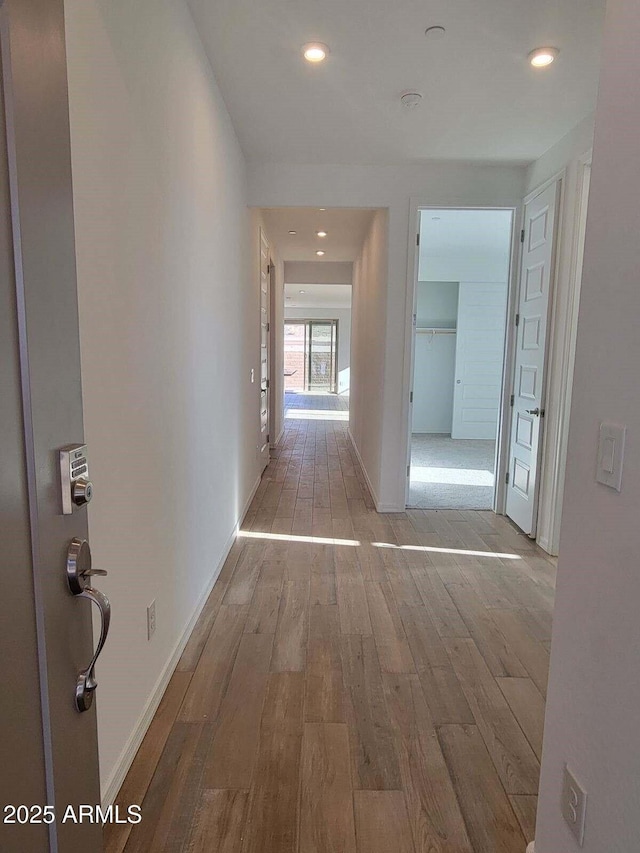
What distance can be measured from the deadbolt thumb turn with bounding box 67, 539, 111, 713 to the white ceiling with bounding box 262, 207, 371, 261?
3.86 meters

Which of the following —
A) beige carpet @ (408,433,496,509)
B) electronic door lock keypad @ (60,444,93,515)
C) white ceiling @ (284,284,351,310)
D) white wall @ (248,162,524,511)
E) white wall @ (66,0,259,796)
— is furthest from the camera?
white ceiling @ (284,284,351,310)

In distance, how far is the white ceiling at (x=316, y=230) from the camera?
16.3 ft

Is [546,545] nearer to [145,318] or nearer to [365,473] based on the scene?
[365,473]

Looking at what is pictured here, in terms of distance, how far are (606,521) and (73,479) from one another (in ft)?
3.25

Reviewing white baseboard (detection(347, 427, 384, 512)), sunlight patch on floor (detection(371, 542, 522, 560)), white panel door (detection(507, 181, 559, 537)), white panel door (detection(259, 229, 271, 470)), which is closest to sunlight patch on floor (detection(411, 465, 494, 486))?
white baseboard (detection(347, 427, 384, 512))

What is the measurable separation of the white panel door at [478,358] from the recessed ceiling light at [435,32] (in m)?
5.65

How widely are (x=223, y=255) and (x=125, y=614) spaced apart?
2221 millimetres

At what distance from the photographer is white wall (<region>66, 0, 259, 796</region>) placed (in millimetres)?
1288

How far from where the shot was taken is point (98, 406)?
1312 mm

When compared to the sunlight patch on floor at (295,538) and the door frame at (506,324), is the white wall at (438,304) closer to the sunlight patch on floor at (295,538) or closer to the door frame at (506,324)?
the door frame at (506,324)

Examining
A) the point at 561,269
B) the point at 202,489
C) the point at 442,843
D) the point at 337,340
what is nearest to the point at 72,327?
the point at 442,843

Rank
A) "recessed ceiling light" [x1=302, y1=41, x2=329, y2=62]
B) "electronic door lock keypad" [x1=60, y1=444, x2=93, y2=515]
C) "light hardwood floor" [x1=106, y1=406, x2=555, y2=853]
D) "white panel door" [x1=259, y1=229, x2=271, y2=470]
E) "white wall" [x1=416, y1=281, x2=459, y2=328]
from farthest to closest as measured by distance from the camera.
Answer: "white wall" [x1=416, y1=281, x2=459, y2=328], "white panel door" [x1=259, y1=229, x2=271, y2=470], "recessed ceiling light" [x1=302, y1=41, x2=329, y2=62], "light hardwood floor" [x1=106, y1=406, x2=555, y2=853], "electronic door lock keypad" [x1=60, y1=444, x2=93, y2=515]

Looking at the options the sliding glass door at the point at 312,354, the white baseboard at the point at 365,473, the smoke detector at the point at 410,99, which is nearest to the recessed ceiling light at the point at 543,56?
the smoke detector at the point at 410,99

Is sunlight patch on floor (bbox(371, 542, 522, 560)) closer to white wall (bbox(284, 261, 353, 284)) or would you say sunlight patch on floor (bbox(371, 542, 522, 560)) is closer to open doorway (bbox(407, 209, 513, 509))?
open doorway (bbox(407, 209, 513, 509))
